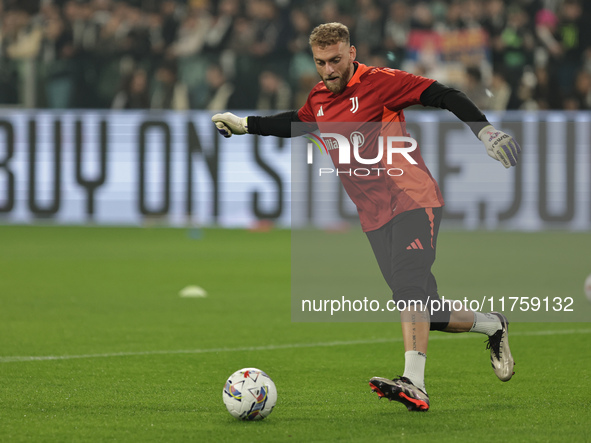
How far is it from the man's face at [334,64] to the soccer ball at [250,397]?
5.46 ft

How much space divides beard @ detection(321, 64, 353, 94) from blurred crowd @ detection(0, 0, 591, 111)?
1053 centimetres

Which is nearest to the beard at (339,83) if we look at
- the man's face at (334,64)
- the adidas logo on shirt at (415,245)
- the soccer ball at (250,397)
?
the man's face at (334,64)

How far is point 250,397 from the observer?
17.7 ft

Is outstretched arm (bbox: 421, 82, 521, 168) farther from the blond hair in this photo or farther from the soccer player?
the blond hair

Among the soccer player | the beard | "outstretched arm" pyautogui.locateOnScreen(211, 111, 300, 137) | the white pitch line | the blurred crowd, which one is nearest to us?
the soccer player

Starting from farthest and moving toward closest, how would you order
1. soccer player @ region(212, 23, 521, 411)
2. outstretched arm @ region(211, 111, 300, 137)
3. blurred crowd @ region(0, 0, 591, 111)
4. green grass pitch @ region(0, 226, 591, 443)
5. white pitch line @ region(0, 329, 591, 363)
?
blurred crowd @ region(0, 0, 591, 111) < white pitch line @ region(0, 329, 591, 363) < outstretched arm @ region(211, 111, 300, 137) < soccer player @ region(212, 23, 521, 411) < green grass pitch @ region(0, 226, 591, 443)

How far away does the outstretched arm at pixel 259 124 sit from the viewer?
259 inches

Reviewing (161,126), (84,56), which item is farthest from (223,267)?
(84,56)

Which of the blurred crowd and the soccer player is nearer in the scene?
the soccer player

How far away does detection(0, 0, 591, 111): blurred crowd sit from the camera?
57.8 ft

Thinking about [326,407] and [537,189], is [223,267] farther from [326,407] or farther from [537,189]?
[326,407]

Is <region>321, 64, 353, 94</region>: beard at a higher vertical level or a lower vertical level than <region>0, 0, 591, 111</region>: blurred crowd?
lower

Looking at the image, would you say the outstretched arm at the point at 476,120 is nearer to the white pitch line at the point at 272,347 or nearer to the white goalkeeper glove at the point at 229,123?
the white goalkeeper glove at the point at 229,123

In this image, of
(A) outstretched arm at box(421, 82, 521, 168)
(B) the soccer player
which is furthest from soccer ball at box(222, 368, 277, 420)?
(A) outstretched arm at box(421, 82, 521, 168)
